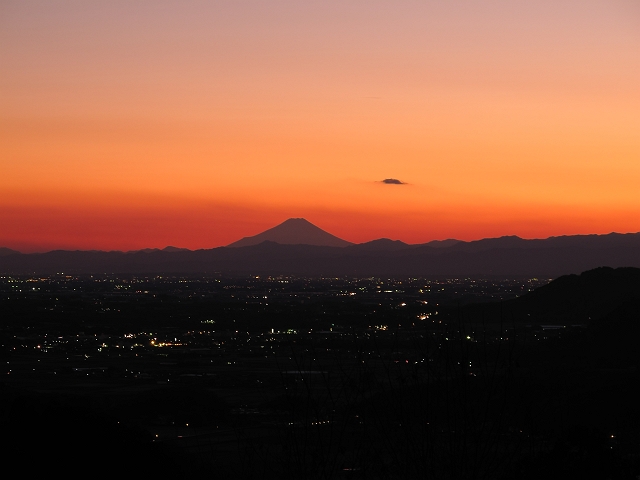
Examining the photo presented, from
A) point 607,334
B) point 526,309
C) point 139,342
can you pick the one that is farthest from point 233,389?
point 526,309

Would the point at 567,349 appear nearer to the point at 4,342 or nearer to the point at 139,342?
the point at 139,342

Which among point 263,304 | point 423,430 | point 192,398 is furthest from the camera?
point 263,304

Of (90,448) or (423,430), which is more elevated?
(423,430)

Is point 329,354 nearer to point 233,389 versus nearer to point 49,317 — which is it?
point 233,389

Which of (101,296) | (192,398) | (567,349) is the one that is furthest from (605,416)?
(101,296)

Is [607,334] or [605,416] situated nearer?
[605,416]

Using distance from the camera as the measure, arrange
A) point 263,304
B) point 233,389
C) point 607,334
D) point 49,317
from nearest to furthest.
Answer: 1. point 233,389
2. point 607,334
3. point 49,317
4. point 263,304

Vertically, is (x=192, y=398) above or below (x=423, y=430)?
below

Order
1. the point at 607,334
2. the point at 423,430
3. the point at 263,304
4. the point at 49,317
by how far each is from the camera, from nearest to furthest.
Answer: the point at 423,430 < the point at 607,334 < the point at 49,317 < the point at 263,304

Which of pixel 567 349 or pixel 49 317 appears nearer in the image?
pixel 567 349

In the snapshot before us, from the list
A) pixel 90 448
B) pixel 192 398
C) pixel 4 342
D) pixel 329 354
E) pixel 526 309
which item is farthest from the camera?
pixel 526 309
